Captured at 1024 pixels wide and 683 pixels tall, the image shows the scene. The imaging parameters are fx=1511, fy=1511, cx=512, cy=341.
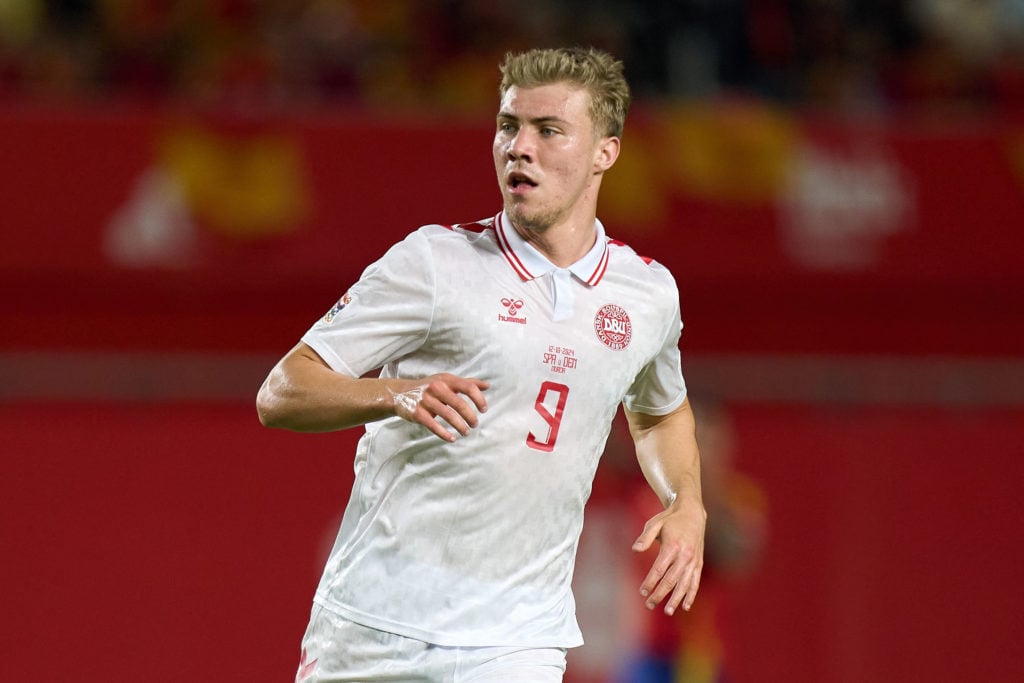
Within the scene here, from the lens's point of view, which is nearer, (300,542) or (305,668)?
(305,668)

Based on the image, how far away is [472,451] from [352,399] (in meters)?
0.40

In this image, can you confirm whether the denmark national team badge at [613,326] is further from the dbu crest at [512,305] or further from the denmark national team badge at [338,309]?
the denmark national team badge at [338,309]

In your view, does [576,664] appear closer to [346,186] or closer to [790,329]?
[790,329]

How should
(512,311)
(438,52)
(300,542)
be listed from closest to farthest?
(512,311), (300,542), (438,52)

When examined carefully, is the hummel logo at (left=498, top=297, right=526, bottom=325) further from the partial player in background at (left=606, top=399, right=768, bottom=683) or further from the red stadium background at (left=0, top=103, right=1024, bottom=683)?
the red stadium background at (left=0, top=103, right=1024, bottom=683)

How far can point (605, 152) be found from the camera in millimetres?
4074

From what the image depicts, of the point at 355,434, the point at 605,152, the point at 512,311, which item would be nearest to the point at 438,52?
the point at 355,434

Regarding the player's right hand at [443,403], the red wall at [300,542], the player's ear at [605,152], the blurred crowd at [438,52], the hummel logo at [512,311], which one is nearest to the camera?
the player's right hand at [443,403]

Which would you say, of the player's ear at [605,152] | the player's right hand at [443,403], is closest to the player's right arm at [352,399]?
the player's right hand at [443,403]

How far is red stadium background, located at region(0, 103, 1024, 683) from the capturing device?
26.2ft

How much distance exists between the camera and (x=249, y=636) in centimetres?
805

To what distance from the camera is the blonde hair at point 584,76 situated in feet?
12.8

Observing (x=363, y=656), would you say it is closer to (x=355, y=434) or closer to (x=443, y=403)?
(x=443, y=403)

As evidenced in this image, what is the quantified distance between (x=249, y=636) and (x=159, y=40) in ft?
12.4
